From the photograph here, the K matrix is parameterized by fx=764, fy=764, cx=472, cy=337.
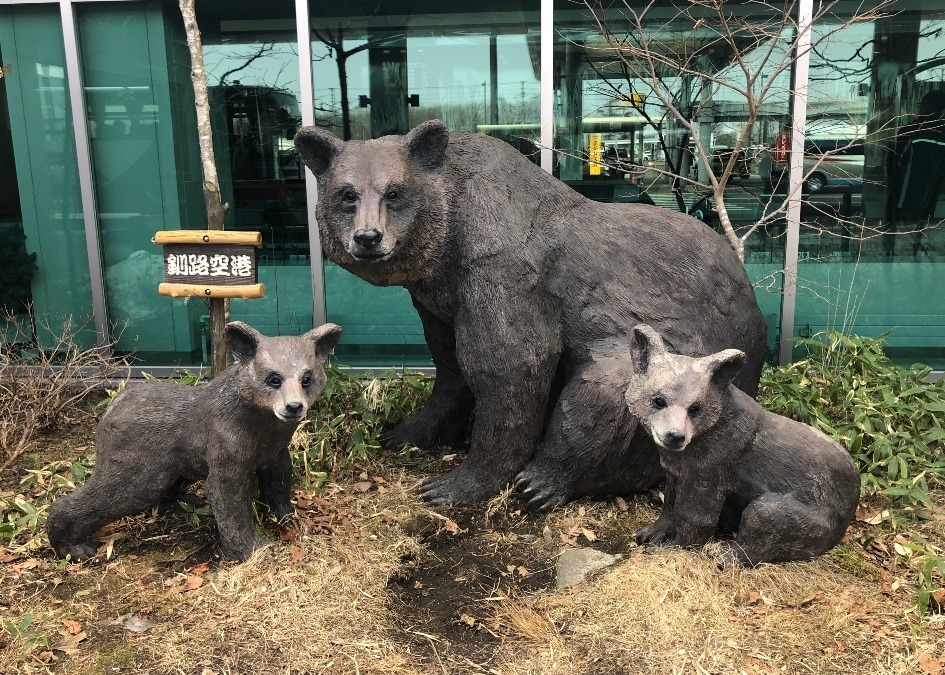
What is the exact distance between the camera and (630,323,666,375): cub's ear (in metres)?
3.17

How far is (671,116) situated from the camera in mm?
6707

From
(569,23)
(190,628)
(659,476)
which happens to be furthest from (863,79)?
(190,628)

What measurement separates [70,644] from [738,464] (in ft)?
9.59

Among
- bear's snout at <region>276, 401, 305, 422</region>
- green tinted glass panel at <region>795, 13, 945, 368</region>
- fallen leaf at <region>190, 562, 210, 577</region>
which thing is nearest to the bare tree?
green tinted glass panel at <region>795, 13, 945, 368</region>

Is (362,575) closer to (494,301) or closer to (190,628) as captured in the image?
(190,628)

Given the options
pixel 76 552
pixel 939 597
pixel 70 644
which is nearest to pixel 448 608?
pixel 70 644

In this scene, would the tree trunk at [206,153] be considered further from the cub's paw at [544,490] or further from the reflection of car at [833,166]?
the reflection of car at [833,166]

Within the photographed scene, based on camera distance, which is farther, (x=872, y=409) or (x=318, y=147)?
(x=872, y=409)

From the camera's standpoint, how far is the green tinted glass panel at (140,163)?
23.0ft

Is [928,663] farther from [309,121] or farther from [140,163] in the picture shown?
[140,163]

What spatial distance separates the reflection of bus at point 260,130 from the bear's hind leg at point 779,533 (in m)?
5.18

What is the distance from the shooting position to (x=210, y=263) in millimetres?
4379

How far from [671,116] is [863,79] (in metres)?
1.64

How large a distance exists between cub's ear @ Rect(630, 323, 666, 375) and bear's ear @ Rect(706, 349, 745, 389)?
21cm
